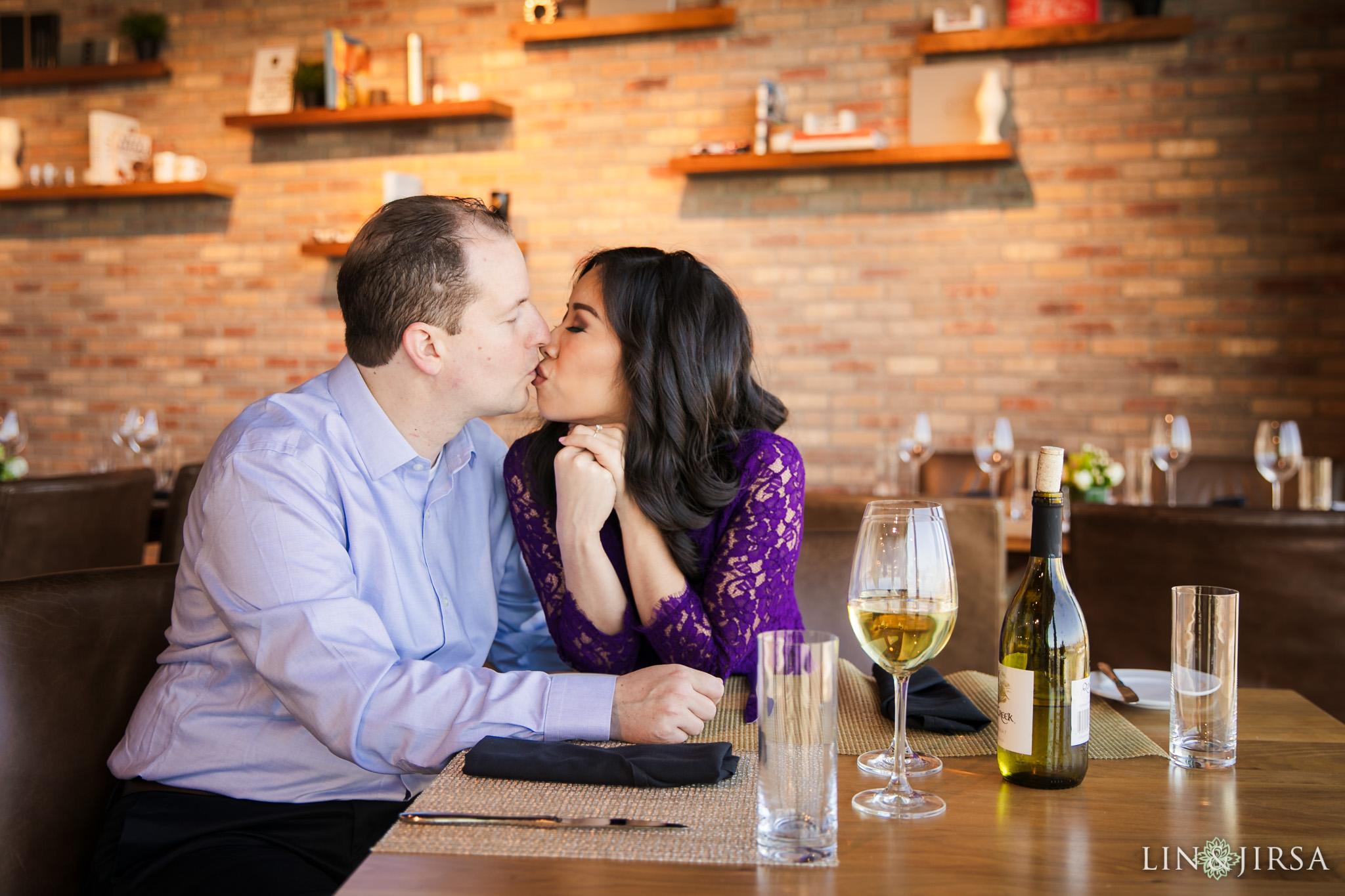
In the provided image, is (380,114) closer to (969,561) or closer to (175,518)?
(175,518)

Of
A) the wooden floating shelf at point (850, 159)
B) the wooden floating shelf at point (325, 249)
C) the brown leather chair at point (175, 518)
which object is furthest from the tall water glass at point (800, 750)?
the wooden floating shelf at point (325, 249)

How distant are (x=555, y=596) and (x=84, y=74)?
15.8 feet

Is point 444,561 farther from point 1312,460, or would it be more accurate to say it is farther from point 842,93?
point 842,93

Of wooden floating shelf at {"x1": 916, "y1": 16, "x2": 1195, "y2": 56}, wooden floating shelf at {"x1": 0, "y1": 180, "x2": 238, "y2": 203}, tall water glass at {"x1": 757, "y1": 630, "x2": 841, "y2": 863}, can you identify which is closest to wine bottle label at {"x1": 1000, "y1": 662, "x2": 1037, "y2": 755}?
tall water glass at {"x1": 757, "y1": 630, "x2": 841, "y2": 863}

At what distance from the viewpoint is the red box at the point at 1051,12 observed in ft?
13.4

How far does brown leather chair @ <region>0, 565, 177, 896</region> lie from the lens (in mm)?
1168

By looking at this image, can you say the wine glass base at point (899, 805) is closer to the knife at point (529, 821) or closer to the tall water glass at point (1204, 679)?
the knife at point (529, 821)

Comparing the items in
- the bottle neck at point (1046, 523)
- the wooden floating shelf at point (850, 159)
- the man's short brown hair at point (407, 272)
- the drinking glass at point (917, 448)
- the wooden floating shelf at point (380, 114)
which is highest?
the wooden floating shelf at point (380, 114)

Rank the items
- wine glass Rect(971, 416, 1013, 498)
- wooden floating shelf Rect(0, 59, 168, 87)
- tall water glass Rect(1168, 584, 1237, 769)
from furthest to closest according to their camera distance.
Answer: wooden floating shelf Rect(0, 59, 168, 87), wine glass Rect(971, 416, 1013, 498), tall water glass Rect(1168, 584, 1237, 769)

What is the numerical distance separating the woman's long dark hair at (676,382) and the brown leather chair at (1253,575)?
837 mm

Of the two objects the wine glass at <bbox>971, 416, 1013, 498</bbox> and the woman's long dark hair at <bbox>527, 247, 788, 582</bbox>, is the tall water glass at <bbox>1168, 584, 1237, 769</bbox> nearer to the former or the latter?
the woman's long dark hair at <bbox>527, 247, 788, 582</bbox>

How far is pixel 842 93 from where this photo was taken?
4.39 m

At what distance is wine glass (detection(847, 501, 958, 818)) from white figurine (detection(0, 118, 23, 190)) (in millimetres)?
5644

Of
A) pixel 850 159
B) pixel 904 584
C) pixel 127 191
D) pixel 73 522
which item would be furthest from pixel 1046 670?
pixel 127 191
